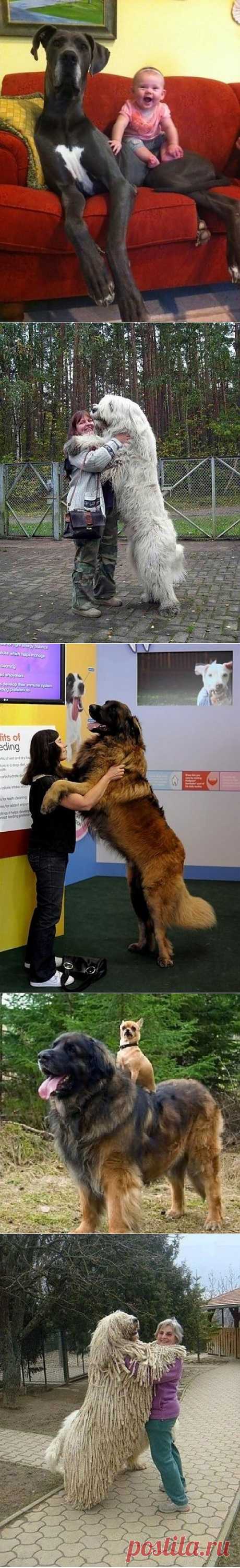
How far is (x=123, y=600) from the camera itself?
5.23m

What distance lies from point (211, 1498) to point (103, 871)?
92.0 inches

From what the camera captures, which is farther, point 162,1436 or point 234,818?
point 234,818

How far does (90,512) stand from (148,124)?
1.60 m

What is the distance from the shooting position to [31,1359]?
186 inches

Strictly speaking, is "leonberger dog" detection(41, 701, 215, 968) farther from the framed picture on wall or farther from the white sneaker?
the framed picture on wall

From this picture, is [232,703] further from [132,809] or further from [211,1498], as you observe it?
[211,1498]

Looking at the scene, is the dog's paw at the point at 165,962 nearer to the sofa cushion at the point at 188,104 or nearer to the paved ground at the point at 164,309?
the paved ground at the point at 164,309

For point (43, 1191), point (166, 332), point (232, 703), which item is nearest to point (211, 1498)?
point (43, 1191)

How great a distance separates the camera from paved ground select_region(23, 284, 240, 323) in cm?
521

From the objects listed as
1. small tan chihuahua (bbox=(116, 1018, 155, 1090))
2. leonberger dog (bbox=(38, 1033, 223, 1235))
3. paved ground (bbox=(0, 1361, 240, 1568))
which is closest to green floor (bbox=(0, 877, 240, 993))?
small tan chihuahua (bbox=(116, 1018, 155, 1090))

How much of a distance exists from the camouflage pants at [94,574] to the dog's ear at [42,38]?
196 cm

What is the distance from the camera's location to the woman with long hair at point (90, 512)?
5074 millimetres

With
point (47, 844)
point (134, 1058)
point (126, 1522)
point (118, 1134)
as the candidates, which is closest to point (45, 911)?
point (47, 844)

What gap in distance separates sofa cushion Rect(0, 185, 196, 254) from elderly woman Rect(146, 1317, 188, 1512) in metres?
4.35
